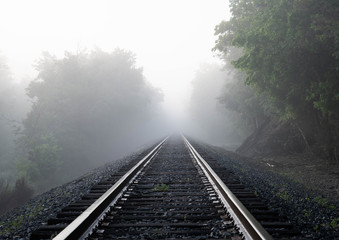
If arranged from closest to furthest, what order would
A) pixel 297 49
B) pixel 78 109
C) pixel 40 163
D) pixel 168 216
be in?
pixel 168 216 < pixel 297 49 < pixel 40 163 < pixel 78 109

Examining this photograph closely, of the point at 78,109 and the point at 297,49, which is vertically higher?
the point at 78,109

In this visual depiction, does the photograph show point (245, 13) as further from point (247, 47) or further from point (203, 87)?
point (203, 87)

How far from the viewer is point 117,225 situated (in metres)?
3.39

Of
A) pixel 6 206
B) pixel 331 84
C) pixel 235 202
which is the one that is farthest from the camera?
pixel 6 206

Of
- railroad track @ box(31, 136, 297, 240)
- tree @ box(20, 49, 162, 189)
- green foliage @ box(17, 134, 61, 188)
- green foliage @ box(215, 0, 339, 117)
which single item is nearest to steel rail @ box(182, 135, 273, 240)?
railroad track @ box(31, 136, 297, 240)

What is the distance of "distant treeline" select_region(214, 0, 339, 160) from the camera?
868 cm

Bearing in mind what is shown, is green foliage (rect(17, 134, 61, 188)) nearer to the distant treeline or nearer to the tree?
the tree

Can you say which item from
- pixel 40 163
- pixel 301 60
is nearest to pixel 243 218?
pixel 301 60

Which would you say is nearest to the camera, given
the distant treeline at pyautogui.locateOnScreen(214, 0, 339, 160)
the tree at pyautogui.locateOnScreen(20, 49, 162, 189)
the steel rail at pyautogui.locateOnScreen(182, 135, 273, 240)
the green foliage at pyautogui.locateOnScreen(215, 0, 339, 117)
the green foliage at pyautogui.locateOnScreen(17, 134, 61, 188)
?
the steel rail at pyautogui.locateOnScreen(182, 135, 273, 240)

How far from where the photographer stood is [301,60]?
991 cm

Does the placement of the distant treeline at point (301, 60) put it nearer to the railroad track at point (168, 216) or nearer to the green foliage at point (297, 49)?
the green foliage at point (297, 49)

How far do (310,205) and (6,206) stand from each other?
10.3m

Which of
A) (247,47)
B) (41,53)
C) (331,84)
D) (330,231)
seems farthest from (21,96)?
(330,231)

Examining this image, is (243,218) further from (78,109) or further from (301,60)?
(78,109)
